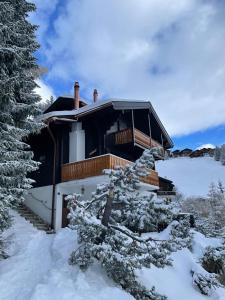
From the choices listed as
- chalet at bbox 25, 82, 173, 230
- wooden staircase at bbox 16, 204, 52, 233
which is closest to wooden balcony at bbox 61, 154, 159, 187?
chalet at bbox 25, 82, 173, 230

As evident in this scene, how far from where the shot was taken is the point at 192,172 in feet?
231

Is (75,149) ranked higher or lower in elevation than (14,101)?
lower

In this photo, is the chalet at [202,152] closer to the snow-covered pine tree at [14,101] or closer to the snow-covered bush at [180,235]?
the snow-covered pine tree at [14,101]

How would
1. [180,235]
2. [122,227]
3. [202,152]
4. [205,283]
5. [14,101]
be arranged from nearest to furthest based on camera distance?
[180,235] < [122,227] < [14,101] < [205,283] < [202,152]

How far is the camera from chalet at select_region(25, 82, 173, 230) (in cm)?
1666

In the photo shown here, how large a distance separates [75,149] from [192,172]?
2234 inches

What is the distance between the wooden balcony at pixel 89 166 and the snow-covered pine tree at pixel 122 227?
5516 mm

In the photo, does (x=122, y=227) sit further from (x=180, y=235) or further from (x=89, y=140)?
(x=89, y=140)

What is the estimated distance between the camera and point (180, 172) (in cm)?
7075

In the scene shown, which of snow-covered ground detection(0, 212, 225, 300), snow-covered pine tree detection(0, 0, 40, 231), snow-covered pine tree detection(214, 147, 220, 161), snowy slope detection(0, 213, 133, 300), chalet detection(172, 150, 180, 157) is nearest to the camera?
snowy slope detection(0, 213, 133, 300)

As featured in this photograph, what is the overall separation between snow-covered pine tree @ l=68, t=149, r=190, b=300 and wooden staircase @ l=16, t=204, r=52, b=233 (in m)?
6.70

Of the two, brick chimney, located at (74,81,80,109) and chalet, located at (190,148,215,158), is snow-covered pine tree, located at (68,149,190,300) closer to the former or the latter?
brick chimney, located at (74,81,80,109)

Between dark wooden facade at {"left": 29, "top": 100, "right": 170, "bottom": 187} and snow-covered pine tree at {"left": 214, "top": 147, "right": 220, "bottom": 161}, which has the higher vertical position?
snow-covered pine tree at {"left": 214, "top": 147, "right": 220, "bottom": 161}

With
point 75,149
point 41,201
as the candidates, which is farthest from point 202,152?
point 41,201
